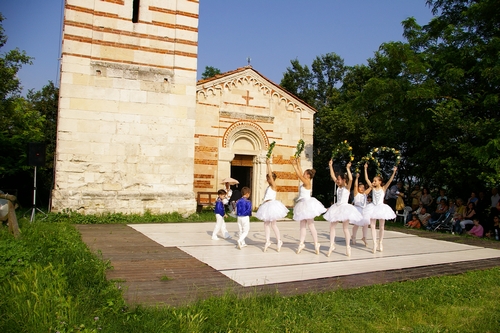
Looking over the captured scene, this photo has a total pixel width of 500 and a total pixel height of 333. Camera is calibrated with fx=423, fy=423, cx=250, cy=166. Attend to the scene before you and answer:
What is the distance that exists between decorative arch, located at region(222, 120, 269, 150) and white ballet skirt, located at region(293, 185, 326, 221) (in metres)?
11.4

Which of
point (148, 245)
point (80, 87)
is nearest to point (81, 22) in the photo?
point (80, 87)

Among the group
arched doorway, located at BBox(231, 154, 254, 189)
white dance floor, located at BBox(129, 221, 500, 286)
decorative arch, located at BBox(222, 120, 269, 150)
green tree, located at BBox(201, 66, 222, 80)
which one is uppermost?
green tree, located at BBox(201, 66, 222, 80)

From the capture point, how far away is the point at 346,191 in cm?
1062

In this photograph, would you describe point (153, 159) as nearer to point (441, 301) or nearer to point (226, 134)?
point (226, 134)

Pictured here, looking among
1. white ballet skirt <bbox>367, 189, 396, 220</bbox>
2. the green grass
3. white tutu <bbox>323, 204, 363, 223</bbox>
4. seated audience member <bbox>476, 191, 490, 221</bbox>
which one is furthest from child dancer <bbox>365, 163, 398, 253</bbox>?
seated audience member <bbox>476, 191, 490, 221</bbox>

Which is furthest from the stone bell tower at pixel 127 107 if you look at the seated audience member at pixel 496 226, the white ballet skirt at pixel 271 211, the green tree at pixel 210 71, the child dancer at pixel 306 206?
the green tree at pixel 210 71

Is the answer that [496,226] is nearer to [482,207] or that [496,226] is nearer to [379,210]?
[482,207]

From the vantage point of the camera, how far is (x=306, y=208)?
9.73m

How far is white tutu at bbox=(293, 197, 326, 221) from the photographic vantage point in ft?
31.6

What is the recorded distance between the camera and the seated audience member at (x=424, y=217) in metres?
17.1

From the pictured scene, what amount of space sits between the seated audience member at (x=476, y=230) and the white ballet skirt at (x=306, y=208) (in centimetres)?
833

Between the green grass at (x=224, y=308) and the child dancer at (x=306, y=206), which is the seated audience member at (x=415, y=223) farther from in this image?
the green grass at (x=224, y=308)

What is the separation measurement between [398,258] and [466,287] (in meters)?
2.64

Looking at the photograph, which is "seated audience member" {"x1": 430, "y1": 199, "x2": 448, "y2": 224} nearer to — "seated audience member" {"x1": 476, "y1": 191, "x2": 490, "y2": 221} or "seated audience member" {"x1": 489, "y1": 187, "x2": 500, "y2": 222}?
"seated audience member" {"x1": 476, "y1": 191, "x2": 490, "y2": 221}
